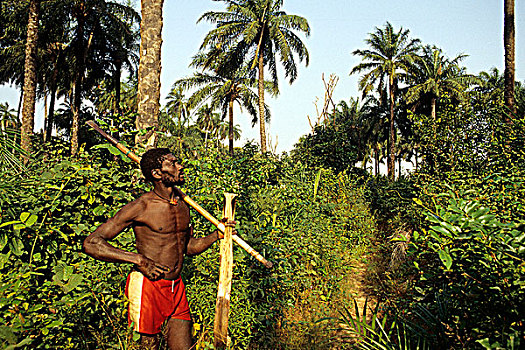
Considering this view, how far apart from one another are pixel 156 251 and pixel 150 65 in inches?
110

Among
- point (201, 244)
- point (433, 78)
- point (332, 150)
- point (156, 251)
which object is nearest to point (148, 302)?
point (156, 251)

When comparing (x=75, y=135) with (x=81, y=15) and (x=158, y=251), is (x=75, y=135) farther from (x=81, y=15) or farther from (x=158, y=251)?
(x=158, y=251)

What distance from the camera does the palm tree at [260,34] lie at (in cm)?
2228

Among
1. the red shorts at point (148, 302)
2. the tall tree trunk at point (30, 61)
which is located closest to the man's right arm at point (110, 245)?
the red shorts at point (148, 302)

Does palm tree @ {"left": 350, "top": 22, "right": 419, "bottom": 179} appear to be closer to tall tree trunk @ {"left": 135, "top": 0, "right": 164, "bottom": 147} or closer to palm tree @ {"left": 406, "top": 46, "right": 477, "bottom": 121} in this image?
palm tree @ {"left": 406, "top": 46, "right": 477, "bottom": 121}

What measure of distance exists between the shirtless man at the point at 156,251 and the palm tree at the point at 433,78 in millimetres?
34923

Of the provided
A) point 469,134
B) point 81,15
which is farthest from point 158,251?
point 81,15

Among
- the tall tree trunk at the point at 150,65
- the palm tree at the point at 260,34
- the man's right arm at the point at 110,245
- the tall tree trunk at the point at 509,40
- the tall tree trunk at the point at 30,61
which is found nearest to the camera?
the man's right arm at the point at 110,245

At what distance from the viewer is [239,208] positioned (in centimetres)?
493

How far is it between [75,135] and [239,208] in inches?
652

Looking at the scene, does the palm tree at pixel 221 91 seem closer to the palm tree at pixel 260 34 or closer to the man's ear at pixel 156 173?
the palm tree at pixel 260 34

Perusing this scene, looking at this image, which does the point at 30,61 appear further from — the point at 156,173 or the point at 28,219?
the point at 156,173

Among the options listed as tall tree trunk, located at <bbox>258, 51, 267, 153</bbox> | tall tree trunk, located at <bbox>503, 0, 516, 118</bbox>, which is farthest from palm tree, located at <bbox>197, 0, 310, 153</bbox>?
tall tree trunk, located at <bbox>503, 0, 516, 118</bbox>

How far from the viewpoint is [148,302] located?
2.72 m
